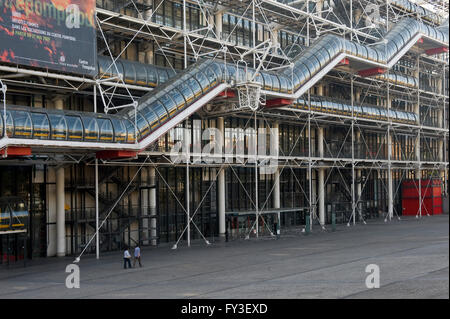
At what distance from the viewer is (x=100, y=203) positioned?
3095 cm

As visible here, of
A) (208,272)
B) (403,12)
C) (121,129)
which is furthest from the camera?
(403,12)

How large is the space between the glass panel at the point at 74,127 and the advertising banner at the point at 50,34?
2607 mm

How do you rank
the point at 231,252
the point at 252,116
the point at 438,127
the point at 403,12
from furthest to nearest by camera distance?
the point at 438,127 < the point at 403,12 < the point at 252,116 < the point at 231,252

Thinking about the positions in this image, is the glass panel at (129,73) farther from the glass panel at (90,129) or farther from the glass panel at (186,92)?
the glass panel at (90,129)

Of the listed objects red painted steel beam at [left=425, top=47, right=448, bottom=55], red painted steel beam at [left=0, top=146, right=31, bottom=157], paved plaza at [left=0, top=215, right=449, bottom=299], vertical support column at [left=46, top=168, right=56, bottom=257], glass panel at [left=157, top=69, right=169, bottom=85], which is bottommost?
paved plaza at [left=0, top=215, right=449, bottom=299]

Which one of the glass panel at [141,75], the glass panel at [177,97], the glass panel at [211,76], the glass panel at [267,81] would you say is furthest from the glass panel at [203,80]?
the glass panel at [267,81]

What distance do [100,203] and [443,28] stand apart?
35.6 m

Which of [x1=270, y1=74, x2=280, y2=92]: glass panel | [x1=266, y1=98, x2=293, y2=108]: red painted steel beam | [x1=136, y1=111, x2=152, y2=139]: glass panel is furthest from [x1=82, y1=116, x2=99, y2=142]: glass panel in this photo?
[x1=266, y1=98, x2=293, y2=108]: red painted steel beam

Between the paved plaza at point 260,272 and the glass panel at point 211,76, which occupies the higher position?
the glass panel at point 211,76

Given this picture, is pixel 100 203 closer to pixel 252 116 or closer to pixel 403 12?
pixel 252 116

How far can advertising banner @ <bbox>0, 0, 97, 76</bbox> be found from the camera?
24.5 metres

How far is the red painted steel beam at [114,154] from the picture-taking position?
88.8ft

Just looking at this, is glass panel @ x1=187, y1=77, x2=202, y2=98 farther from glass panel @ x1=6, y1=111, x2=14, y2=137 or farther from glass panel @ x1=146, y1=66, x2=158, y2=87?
glass panel @ x1=6, y1=111, x2=14, y2=137
